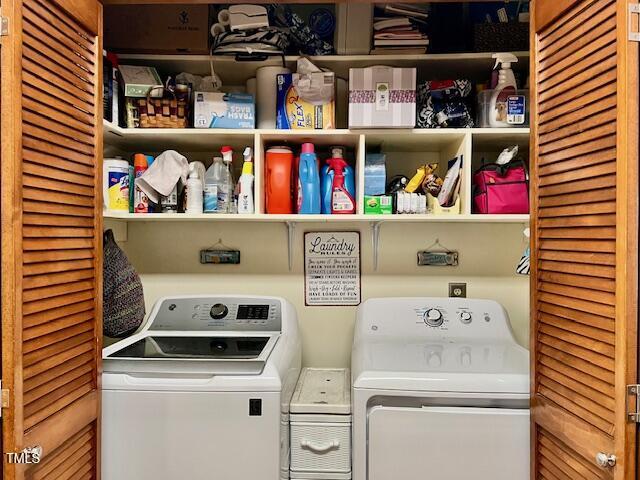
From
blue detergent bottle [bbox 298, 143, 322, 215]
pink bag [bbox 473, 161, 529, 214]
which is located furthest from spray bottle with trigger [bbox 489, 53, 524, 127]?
blue detergent bottle [bbox 298, 143, 322, 215]

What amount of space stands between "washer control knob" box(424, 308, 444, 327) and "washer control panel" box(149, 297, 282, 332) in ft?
2.09

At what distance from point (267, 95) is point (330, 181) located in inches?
17.8

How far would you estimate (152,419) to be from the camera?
165 centimetres

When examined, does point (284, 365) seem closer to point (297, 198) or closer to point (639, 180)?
point (297, 198)

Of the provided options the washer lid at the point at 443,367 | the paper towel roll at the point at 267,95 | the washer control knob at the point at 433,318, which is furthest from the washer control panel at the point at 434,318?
the paper towel roll at the point at 267,95

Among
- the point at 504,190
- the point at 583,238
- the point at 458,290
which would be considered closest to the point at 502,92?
the point at 504,190

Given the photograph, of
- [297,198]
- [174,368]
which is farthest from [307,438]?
[297,198]

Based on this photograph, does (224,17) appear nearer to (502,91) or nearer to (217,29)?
(217,29)

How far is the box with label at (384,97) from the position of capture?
199 centimetres

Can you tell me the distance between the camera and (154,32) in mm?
2146

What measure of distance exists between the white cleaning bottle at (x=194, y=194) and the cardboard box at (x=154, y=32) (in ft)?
1.72

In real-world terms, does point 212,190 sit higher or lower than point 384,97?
lower

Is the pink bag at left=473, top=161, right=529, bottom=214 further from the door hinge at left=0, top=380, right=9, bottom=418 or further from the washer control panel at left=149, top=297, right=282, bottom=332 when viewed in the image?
the door hinge at left=0, top=380, right=9, bottom=418

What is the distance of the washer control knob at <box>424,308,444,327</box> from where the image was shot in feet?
7.31
